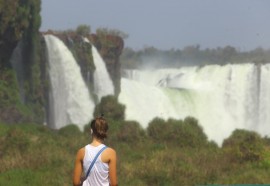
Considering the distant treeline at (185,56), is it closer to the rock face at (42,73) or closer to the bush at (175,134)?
A: the rock face at (42,73)

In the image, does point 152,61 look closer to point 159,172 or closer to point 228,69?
point 228,69

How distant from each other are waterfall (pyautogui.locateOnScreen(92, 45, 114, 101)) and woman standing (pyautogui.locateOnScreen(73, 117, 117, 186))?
61171mm

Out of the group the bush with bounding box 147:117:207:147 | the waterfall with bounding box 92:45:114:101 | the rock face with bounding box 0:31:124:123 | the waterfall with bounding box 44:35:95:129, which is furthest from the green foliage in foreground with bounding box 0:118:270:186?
the waterfall with bounding box 92:45:114:101

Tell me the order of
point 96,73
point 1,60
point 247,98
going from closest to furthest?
point 1,60 → point 96,73 → point 247,98

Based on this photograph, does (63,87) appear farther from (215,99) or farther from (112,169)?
(112,169)

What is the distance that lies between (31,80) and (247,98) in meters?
31.7

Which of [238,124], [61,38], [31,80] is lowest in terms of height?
[238,124]

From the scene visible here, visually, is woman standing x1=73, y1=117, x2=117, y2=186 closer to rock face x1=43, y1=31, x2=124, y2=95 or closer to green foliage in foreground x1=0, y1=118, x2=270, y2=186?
green foliage in foreground x1=0, y1=118, x2=270, y2=186

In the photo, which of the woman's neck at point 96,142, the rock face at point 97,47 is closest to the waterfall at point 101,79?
the rock face at point 97,47

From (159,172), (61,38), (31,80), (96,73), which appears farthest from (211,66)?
(159,172)

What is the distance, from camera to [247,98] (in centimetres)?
8081

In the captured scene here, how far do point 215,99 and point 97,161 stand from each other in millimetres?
74929

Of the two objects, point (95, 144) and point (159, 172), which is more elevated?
point (95, 144)

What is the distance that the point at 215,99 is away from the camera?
273 ft
